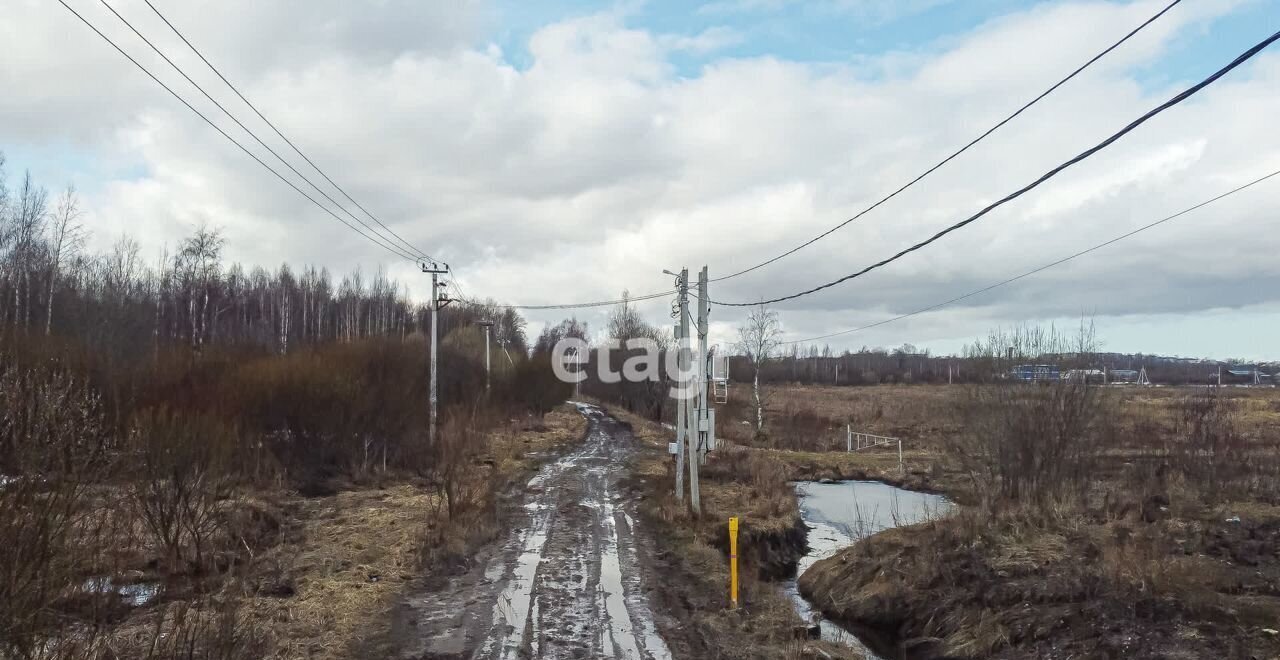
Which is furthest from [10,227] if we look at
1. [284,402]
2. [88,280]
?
[284,402]

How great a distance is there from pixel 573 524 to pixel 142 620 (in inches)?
357

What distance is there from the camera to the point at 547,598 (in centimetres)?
1066

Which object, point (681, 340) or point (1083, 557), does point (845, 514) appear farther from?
point (1083, 557)

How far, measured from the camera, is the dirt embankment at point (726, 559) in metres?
9.03

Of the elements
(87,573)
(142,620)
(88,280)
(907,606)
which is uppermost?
(88,280)

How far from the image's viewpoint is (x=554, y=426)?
141 feet

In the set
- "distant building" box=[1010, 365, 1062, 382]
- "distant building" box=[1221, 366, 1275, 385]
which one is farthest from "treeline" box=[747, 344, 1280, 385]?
"distant building" box=[1010, 365, 1062, 382]

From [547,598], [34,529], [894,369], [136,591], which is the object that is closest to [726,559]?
[547,598]

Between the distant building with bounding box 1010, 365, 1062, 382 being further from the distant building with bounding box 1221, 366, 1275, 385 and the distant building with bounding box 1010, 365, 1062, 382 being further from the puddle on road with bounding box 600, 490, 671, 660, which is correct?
the distant building with bounding box 1221, 366, 1275, 385

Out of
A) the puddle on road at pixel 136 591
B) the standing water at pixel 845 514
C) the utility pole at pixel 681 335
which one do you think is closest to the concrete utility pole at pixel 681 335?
the utility pole at pixel 681 335

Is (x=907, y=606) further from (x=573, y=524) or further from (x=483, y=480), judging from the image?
(x=483, y=480)

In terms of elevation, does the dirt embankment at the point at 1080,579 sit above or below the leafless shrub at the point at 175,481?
below

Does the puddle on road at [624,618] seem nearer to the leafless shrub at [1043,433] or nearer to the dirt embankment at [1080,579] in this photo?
the dirt embankment at [1080,579]

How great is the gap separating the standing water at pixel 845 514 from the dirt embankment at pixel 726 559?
1.77 feet
